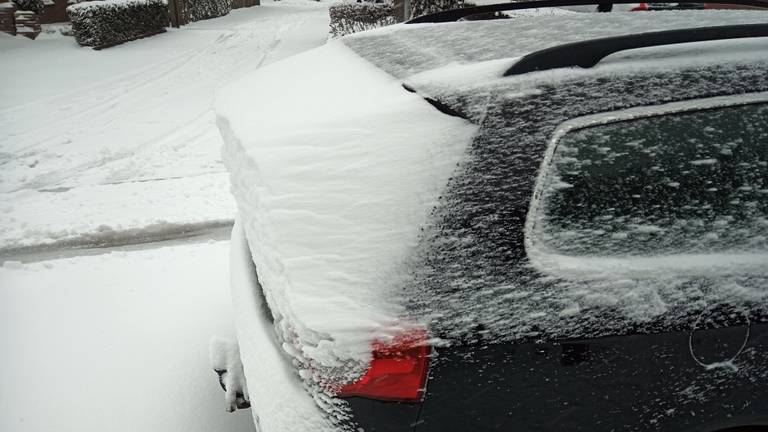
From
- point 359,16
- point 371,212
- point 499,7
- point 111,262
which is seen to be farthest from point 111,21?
point 371,212

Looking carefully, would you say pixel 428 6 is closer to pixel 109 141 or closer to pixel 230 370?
pixel 109 141

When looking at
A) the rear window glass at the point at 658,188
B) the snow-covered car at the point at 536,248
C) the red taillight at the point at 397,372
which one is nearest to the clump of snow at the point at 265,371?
the snow-covered car at the point at 536,248

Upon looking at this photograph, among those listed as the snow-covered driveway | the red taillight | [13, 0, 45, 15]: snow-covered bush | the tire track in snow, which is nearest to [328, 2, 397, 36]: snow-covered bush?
the snow-covered driveway

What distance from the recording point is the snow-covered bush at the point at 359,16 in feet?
44.7

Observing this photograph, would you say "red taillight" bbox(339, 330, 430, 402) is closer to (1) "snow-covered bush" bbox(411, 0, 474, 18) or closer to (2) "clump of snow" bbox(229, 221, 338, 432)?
(2) "clump of snow" bbox(229, 221, 338, 432)

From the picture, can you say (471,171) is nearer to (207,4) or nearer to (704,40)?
(704,40)

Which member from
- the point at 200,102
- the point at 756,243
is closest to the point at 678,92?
the point at 756,243

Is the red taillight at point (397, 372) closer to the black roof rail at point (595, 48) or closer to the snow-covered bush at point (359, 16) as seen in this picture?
the black roof rail at point (595, 48)

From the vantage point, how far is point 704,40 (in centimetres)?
149

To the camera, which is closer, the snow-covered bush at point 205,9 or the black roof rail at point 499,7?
the black roof rail at point 499,7

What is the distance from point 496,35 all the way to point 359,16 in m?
12.8

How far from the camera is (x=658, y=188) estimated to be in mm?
1390

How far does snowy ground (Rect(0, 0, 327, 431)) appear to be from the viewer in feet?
8.34

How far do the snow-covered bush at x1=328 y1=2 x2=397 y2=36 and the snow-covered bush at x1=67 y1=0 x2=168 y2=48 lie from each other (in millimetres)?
5929
